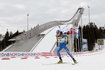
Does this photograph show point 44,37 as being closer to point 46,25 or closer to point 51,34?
point 51,34

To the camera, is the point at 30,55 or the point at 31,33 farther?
the point at 31,33

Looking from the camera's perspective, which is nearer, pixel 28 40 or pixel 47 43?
pixel 47 43

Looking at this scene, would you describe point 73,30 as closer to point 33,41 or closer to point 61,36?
point 33,41

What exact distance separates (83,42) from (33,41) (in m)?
18.1

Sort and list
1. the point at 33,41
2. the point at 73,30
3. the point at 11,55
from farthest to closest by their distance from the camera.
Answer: the point at 33,41
the point at 73,30
the point at 11,55

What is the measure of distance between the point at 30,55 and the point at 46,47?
16.5 meters

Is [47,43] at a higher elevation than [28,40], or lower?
lower

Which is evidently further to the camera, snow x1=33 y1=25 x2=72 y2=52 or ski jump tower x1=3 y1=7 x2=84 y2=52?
ski jump tower x1=3 y1=7 x2=84 y2=52

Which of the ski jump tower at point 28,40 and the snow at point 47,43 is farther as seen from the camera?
the ski jump tower at point 28,40

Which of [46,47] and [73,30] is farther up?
[73,30]

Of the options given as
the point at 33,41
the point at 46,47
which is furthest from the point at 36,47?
the point at 33,41

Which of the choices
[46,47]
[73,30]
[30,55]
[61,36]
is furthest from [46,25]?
[61,36]

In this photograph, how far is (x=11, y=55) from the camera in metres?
20.3

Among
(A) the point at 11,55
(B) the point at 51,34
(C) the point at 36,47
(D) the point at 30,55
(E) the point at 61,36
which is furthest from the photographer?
(B) the point at 51,34
